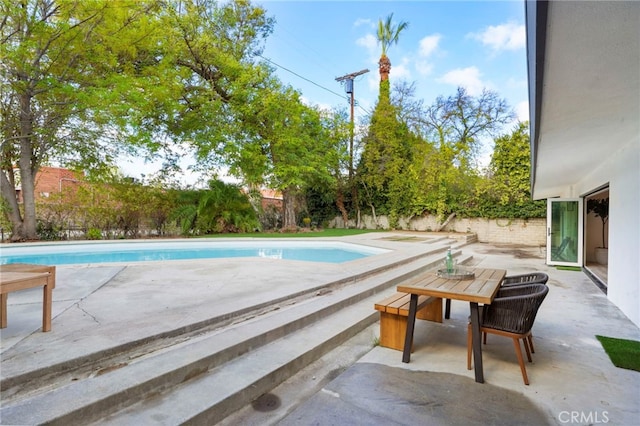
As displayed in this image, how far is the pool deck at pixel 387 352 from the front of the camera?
86.1 inches

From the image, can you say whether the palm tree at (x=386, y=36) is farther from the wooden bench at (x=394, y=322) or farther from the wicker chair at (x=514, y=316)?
the wicker chair at (x=514, y=316)

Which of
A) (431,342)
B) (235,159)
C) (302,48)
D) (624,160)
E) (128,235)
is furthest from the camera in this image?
(302,48)

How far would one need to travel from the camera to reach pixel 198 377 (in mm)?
2408

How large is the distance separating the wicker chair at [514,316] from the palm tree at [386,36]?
19.1 meters

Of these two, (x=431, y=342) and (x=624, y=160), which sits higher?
(x=624, y=160)

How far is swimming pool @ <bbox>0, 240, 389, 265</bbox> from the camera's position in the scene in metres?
8.95

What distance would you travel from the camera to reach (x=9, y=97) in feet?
33.5

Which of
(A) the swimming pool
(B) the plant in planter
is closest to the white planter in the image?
(B) the plant in planter

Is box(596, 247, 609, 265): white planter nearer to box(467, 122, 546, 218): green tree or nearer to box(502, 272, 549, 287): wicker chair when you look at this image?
box(467, 122, 546, 218): green tree

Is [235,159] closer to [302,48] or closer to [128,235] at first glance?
[128,235]

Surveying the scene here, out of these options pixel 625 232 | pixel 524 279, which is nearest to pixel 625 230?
pixel 625 232

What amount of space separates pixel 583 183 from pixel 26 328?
10.3 m

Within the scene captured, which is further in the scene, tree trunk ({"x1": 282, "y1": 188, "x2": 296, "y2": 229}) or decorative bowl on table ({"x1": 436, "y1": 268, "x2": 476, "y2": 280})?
tree trunk ({"x1": 282, "y1": 188, "x2": 296, "y2": 229})

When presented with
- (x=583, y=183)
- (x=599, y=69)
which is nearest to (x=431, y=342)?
(x=599, y=69)
